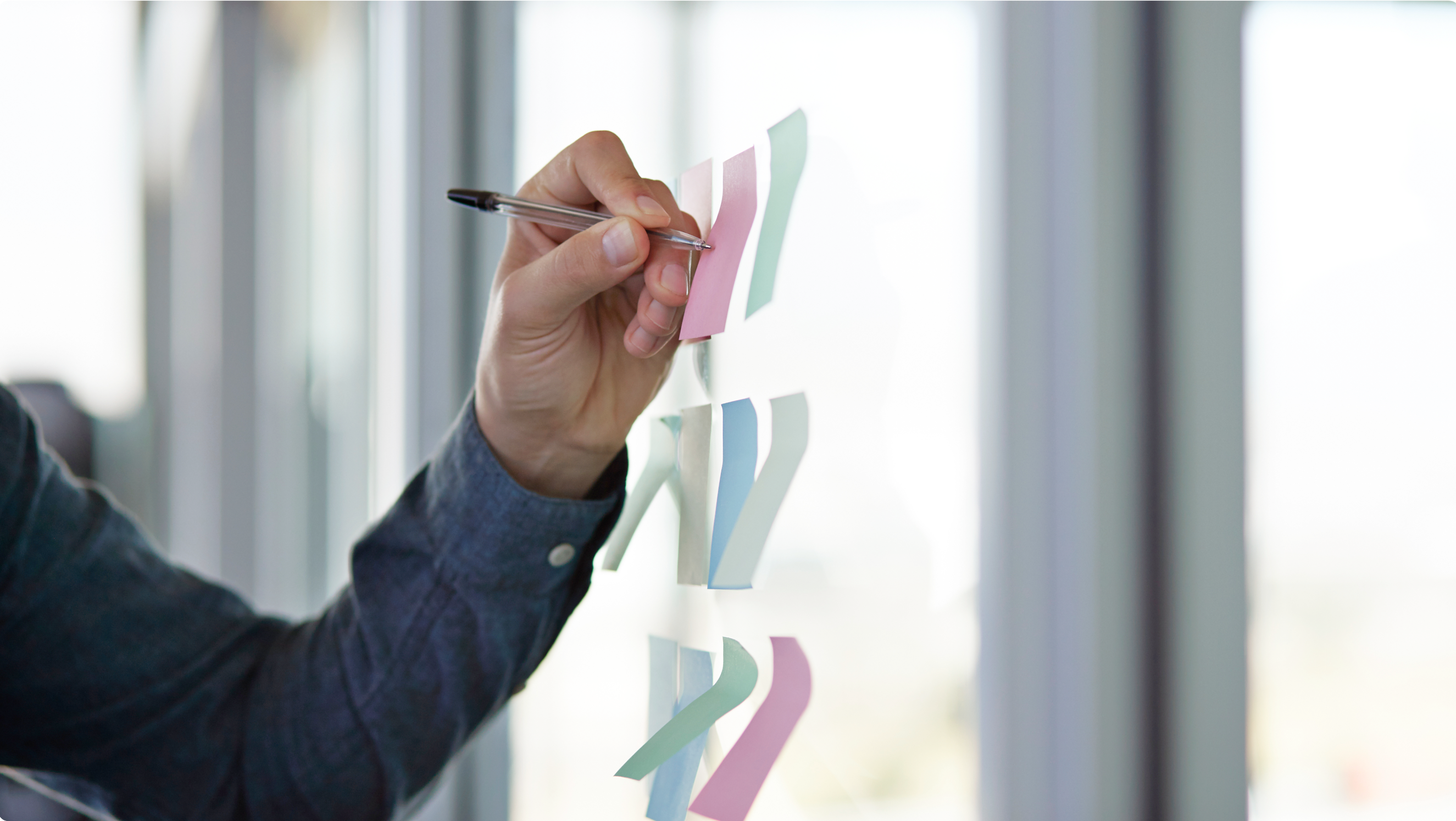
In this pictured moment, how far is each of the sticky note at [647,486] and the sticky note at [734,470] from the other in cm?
7

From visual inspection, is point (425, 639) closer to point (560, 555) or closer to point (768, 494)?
point (560, 555)

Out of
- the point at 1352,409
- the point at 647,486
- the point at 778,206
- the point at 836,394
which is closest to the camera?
the point at 778,206

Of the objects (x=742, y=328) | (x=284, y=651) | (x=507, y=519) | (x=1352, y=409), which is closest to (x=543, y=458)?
(x=507, y=519)

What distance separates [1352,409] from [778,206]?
46 centimetres

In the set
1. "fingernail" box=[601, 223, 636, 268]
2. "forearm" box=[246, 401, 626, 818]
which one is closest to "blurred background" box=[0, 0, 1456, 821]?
"forearm" box=[246, 401, 626, 818]

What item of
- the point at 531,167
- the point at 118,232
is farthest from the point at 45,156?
the point at 531,167

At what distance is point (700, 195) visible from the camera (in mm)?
365

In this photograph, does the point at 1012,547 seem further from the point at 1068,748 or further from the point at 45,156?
the point at 45,156

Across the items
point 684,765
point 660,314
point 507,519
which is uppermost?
point 660,314

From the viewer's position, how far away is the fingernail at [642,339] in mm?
365

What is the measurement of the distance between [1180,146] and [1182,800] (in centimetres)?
49

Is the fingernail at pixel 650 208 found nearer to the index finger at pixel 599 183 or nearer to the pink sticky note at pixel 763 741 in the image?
the index finger at pixel 599 183

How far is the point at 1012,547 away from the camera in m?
0.68

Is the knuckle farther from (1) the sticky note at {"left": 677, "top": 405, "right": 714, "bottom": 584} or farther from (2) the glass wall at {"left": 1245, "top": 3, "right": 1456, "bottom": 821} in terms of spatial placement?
(2) the glass wall at {"left": 1245, "top": 3, "right": 1456, "bottom": 821}
